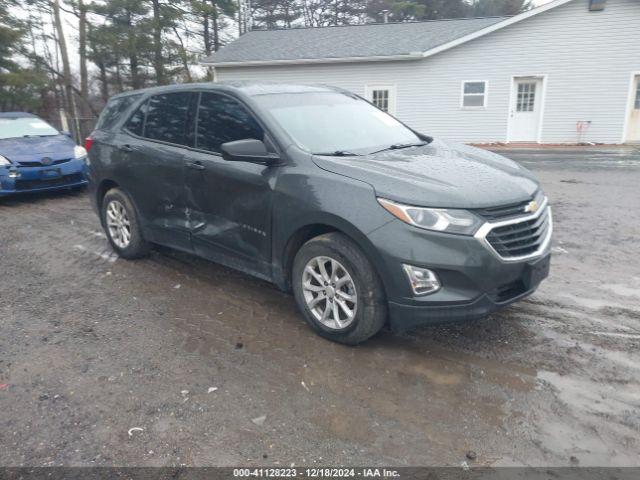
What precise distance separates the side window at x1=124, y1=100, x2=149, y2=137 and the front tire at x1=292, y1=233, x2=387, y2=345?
2549mm

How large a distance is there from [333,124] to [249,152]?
935mm

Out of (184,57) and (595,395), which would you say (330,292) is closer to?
(595,395)

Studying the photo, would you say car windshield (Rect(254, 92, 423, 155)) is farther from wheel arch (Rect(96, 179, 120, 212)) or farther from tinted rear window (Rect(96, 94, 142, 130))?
wheel arch (Rect(96, 179, 120, 212))

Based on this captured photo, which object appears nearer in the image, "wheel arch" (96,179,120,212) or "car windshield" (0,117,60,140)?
"wheel arch" (96,179,120,212)

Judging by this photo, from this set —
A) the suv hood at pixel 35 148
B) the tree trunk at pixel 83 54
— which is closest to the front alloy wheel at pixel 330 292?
the suv hood at pixel 35 148

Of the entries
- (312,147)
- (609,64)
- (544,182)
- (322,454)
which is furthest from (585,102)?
(322,454)

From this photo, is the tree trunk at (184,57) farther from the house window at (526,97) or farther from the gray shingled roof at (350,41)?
the house window at (526,97)

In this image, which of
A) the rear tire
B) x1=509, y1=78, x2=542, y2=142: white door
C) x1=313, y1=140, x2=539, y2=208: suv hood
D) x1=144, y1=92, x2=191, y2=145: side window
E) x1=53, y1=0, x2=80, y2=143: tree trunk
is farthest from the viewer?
x1=53, y1=0, x2=80, y2=143: tree trunk

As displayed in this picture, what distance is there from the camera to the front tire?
3340 millimetres

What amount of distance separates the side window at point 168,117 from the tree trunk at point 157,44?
895 inches

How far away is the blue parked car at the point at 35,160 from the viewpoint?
825 cm

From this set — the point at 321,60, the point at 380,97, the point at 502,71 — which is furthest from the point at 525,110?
the point at 321,60

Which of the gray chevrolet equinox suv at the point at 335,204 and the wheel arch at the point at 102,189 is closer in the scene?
the gray chevrolet equinox suv at the point at 335,204

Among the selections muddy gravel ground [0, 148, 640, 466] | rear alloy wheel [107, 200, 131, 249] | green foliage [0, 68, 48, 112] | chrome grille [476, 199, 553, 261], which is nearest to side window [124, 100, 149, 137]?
rear alloy wheel [107, 200, 131, 249]
